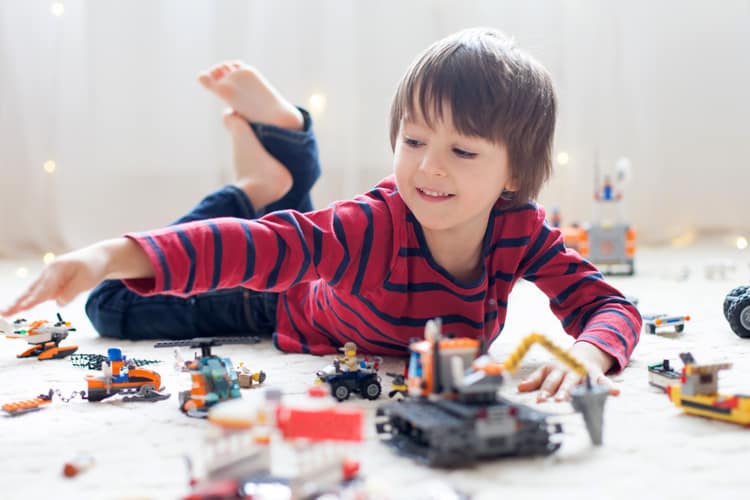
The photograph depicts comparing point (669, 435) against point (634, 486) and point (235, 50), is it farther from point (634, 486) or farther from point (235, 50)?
point (235, 50)

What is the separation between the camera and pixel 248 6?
102 inches

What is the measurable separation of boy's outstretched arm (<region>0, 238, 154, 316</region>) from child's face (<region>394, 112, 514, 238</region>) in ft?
1.12

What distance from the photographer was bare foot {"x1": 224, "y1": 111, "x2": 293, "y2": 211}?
1.54 m

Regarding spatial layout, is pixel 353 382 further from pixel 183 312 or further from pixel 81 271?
pixel 183 312

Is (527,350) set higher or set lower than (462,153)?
lower

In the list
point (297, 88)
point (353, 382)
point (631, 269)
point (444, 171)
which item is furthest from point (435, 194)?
point (297, 88)

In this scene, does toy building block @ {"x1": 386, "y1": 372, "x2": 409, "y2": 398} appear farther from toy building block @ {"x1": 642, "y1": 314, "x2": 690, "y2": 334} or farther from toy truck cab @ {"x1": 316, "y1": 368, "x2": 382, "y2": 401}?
toy building block @ {"x1": 642, "y1": 314, "x2": 690, "y2": 334}

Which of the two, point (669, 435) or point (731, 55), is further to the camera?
point (731, 55)

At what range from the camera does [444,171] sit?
0.99 meters

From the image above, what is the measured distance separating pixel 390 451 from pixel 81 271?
0.33 meters

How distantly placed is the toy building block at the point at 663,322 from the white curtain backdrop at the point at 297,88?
4.56ft

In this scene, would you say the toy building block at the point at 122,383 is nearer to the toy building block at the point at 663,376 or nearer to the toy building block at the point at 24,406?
the toy building block at the point at 24,406

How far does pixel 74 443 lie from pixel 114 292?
2.25ft

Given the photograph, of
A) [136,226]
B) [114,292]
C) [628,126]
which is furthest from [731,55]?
[114,292]
